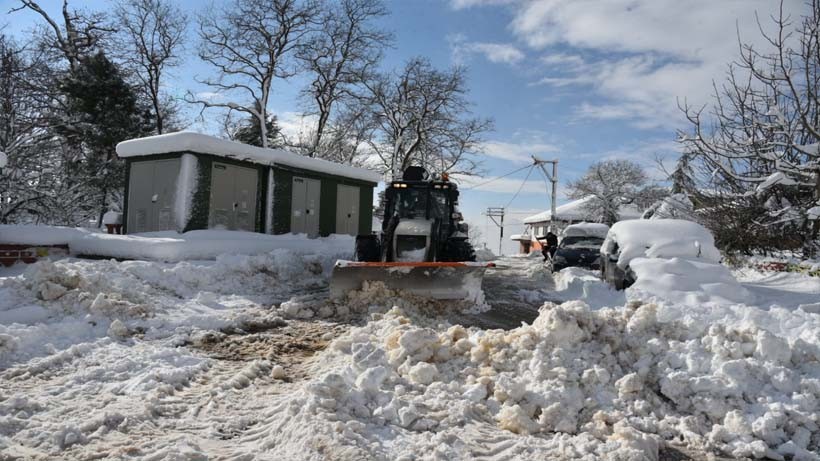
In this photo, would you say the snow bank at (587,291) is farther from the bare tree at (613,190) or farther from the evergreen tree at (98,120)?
the bare tree at (613,190)

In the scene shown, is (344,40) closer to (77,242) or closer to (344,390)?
(77,242)

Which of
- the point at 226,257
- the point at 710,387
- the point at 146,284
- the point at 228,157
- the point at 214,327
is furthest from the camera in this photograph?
the point at 228,157

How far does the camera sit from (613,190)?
3700cm

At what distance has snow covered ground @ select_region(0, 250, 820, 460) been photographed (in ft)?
10.1

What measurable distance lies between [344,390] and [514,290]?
780 centimetres

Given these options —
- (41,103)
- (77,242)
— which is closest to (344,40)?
(41,103)

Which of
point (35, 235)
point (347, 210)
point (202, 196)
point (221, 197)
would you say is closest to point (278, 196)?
point (221, 197)

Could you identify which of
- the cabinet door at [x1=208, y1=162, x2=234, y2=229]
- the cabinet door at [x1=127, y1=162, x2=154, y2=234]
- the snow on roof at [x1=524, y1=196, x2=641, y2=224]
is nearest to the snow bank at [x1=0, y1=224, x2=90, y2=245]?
the cabinet door at [x1=127, y1=162, x2=154, y2=234]

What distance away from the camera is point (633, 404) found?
12.0ft

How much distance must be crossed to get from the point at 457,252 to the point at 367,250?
172cm

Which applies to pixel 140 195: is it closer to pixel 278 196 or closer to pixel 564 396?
pixel 278 196

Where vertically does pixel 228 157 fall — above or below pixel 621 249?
above

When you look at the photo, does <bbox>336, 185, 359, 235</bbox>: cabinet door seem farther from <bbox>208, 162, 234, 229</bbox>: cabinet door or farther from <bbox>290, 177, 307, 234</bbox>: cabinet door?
<bbox>208, 162, 234, 229</bbox>: cabinet door

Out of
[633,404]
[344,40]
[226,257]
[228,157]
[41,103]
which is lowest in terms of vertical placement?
[633,404]
